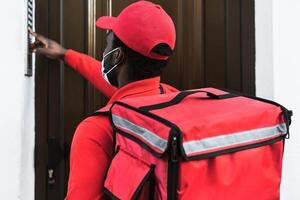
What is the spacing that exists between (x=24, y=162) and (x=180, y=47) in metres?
0.79

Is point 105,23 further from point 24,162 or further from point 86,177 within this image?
point 24,162

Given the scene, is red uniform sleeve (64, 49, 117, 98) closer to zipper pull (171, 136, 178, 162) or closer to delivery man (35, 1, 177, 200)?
delivery man (35, 1, 177, 200)

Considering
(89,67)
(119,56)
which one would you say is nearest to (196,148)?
(119,56)

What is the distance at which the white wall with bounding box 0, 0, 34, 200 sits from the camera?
1.23 m

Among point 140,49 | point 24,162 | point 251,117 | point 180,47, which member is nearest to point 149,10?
point 140,49

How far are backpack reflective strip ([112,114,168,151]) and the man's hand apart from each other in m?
0.64

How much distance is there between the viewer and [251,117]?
33.9 inches

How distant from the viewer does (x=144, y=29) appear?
38.9 inches

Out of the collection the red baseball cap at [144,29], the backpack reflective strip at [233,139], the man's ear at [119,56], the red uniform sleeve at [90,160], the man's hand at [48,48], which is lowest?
the red uniform sleeve at [90,160]

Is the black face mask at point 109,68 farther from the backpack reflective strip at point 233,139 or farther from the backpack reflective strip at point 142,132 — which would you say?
the backpack reflective strip at point 233,139

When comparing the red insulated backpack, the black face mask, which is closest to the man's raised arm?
the black face mask

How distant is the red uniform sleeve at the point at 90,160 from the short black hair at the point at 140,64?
0.59 ft

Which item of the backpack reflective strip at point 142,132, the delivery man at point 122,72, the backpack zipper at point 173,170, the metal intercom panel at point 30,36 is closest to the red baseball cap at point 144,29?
the delivery man at point 122,72

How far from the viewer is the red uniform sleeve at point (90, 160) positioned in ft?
3.00
